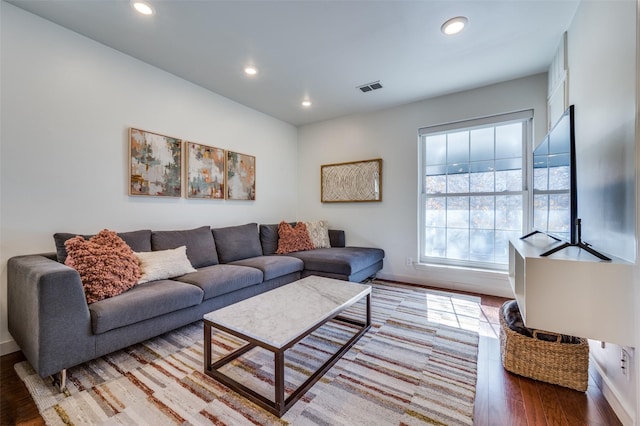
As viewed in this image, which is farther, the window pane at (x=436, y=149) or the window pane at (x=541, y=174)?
the window pane at (x=436, y=149)

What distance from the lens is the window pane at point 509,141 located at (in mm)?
3166

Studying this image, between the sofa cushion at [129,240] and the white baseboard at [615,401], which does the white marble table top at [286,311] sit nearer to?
the sofa cushion at [129,240]

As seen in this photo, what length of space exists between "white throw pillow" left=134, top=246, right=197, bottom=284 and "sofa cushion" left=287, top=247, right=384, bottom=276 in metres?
1.36

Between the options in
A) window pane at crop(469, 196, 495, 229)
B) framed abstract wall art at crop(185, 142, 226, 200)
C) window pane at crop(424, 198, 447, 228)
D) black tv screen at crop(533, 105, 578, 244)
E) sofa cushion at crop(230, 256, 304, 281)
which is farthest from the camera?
window pane at crop(424, 198, 447, 228)

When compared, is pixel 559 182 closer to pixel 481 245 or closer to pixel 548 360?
pixel 548 360

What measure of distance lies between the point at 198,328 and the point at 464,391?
2.05 m

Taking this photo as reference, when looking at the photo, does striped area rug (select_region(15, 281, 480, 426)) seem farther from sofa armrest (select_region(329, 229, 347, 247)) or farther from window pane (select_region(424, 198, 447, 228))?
sofa armrest (select_region(329, 229, 347, 247))

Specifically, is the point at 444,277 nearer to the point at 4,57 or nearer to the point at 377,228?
the point at 377,228

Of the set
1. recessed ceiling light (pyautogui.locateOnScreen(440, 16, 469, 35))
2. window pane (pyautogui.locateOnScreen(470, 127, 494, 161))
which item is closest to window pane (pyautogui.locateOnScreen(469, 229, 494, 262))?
window pane (pyautogui.locateOnScreen(470, 127, 494, 161))

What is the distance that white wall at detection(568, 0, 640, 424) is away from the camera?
126 centimetres

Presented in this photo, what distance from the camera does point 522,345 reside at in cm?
166

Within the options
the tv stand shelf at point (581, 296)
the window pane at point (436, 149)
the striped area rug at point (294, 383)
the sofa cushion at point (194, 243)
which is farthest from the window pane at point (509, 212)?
the sofa cushion at point (194, 243)

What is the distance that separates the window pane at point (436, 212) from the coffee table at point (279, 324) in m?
1.95

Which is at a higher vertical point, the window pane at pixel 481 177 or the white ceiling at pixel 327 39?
the white ceiling at pixel 327 39
